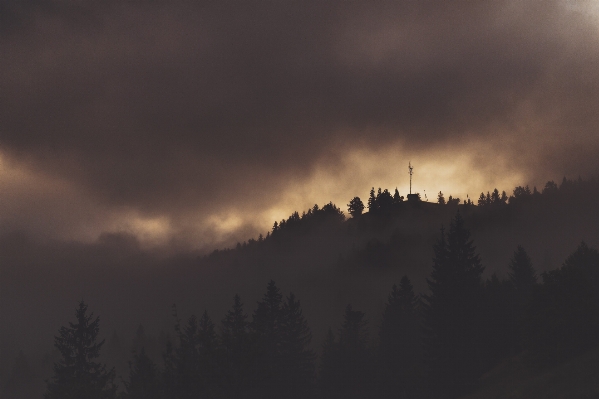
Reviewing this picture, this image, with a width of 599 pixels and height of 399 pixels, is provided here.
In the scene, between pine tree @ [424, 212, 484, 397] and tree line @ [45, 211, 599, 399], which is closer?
tree line @ [45, 211, 599, 399]

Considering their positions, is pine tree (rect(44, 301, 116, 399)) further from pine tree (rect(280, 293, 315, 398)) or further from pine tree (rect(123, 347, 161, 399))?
pine tree (rect(280, 293, 315, 398))

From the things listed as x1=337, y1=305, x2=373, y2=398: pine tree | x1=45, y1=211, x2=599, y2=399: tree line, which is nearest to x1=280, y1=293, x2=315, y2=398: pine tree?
x1=45, y1=211, x2=599, y2=399: tree line

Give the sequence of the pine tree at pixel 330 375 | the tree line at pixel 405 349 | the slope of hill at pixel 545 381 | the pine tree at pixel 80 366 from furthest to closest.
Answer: the pine tree at pixel 330 375
the pine tree at pixel 80 366
the tree line at pixel 405 349
the slope of hill at pixel 545 381

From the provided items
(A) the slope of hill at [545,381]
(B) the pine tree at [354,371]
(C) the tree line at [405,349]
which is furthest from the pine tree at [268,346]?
(A) the slope of hill at [545,381]

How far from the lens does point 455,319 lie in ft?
223

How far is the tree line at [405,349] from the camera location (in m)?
52.2

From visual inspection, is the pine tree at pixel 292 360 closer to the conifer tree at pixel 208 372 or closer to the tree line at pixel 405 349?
the tree line at pixel 405 349

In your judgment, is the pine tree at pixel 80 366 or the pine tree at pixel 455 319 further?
the pine tree at pixel 455 319

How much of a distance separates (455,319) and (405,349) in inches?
650

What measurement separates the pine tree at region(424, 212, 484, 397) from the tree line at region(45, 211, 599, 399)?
118 mm

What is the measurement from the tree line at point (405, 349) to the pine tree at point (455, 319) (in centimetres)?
12

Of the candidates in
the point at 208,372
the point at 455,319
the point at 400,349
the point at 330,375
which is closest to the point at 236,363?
the point at 208,372

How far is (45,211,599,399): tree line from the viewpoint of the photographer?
52250 mm

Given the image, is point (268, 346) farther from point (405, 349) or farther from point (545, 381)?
point (545, 381)
